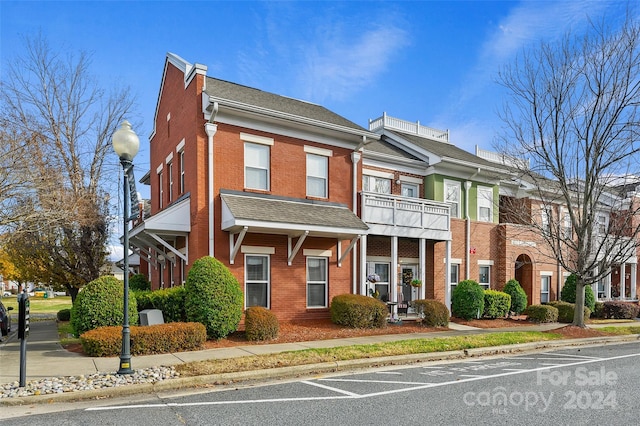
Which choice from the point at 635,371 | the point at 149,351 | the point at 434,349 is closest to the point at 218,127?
the point at 149,351

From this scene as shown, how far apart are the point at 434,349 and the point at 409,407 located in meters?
5.27

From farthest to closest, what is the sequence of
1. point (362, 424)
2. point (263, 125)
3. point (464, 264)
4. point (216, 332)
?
point (464, 264) → point (263, 125) → point (216, 332) → point (362, 424)

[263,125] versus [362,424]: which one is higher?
[263,125]

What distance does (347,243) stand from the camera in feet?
57.9

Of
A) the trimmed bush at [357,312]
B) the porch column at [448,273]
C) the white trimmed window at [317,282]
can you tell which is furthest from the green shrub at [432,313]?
the white trimmed window at [317,282]

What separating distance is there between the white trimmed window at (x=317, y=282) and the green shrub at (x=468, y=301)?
20.1ft

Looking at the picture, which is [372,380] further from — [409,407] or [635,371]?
[635,371]

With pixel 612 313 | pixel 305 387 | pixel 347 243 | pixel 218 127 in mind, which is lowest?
pixel 612 313

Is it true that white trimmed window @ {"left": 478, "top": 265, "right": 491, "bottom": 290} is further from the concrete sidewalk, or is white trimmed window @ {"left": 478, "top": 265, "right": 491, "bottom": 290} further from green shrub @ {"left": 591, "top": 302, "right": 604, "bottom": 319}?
the concrete sidewalk

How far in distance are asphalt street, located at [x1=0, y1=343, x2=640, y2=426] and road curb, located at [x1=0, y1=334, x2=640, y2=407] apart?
322 millimetres

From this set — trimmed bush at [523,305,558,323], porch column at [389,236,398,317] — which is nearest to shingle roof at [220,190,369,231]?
porch column at [389,236,398,317]

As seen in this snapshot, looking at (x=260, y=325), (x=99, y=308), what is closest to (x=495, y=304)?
(x=260, y=325)

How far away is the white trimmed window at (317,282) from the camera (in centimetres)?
1677

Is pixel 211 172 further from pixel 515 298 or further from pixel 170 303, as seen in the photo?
pixel 515 298
